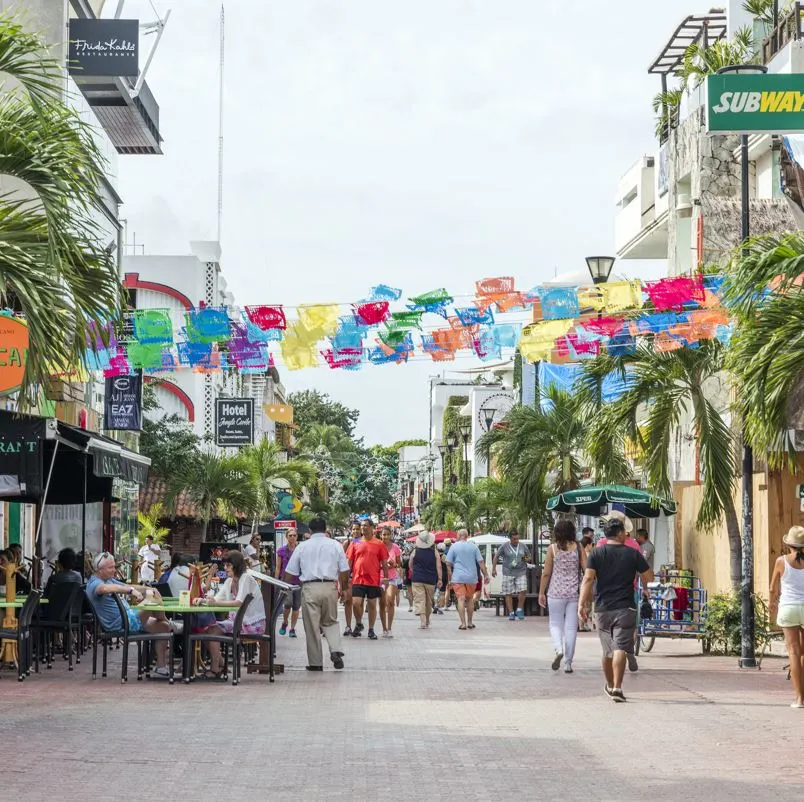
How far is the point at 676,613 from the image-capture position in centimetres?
2075

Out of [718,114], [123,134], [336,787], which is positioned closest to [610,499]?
[718,114]

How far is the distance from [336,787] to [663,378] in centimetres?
1300

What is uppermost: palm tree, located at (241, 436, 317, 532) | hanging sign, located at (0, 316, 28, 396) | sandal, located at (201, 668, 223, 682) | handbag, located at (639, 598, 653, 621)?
palm tree, located at (241, 436, 317, 532)

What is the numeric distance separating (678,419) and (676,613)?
270 centimetres

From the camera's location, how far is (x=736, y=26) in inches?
1316

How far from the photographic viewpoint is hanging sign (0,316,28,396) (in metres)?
12.4

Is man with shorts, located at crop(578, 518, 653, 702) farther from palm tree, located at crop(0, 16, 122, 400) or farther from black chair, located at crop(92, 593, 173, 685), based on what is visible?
palm tree, located at crop(0, 16, 122, 400)

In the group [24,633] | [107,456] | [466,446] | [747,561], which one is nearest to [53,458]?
[107,456]

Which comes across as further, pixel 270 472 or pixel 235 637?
pixel 270 472

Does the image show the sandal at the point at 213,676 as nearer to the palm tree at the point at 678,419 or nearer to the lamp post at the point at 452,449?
the palm tree at the point at 678,419

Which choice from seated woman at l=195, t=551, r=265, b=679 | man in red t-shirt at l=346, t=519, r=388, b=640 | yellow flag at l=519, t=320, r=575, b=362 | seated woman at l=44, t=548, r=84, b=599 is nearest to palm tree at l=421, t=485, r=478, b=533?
man in red t-shirt at l=346, t=519, r=388, b=640

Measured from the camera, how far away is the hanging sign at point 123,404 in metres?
32.2

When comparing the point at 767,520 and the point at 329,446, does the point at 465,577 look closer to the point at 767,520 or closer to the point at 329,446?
the point at 767,520

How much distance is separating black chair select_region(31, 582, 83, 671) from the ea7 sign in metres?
29.1
